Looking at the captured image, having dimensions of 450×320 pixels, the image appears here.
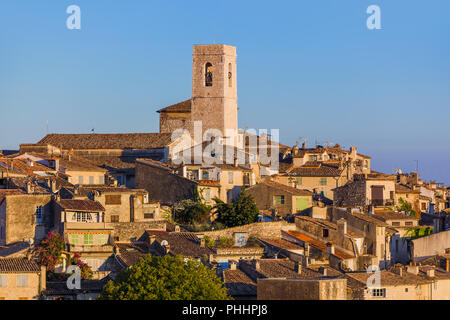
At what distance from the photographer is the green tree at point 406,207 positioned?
182ft

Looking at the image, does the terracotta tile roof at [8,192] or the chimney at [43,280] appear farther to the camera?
the terracotta tile roof at [8,192]

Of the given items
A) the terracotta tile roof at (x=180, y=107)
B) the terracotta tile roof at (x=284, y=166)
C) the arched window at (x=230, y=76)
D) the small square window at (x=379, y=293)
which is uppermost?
the arched window at (x=230, y=76)

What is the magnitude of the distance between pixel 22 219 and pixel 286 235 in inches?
427

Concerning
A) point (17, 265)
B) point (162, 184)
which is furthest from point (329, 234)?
point (17, 265)

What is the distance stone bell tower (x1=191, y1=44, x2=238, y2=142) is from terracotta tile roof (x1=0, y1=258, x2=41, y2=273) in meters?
32.5

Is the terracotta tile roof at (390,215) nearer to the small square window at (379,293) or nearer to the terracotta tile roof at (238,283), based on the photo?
the small square window at (379,293)

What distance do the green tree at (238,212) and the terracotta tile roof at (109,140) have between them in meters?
17.2

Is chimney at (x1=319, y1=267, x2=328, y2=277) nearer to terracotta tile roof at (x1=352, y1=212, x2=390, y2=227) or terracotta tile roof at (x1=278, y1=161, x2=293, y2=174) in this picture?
terracotta tile roof at (x1=352, y1=212, x2=390, y2=227)

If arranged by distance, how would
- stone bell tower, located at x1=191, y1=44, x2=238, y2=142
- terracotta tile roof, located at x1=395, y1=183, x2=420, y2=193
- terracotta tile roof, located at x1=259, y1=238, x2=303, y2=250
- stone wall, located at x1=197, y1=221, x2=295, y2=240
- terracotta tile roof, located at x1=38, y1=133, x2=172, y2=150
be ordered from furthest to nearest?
stone bell tower, located at x1=191, y1=44, x2=238, y2=142 → terracotta tile roof, located at x1=38, y1=133, x2=172, y2=150 → terracotta tile roof, located at x1=395, y1=183, x2=420, y2=193 → stone wall, located at x1=197, y1=221, x2=295, y2=240 → terracotta tile roof, located at x1=259, y1=238, x2=303, y2=250

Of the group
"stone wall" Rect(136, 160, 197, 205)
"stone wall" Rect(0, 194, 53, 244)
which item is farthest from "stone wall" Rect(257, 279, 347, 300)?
"stone wall" Rect(136, 160, 197, 205)

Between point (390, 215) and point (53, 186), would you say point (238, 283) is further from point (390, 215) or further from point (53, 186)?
point (390, 215)

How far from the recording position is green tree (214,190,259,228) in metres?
46.8

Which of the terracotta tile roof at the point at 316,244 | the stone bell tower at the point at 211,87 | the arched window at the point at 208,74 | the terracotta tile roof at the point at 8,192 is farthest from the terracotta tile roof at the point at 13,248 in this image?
the arched window at the point at 208,74

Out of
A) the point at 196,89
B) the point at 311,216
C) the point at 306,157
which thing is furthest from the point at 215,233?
the point at 196,89
